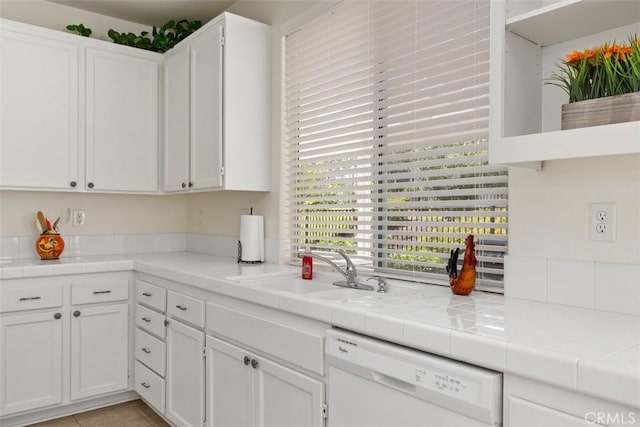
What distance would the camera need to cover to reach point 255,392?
1.91 metres

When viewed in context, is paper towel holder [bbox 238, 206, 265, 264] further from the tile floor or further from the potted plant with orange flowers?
the potted plant with orange flowers

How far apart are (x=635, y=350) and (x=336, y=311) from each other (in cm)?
81

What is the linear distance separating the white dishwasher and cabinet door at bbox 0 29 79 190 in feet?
7.77

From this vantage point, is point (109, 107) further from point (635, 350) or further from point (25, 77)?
point (635, 350)

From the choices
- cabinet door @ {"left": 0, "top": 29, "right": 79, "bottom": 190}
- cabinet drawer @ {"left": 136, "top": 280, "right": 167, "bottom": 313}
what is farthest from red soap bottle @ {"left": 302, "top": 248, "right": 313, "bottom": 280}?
cabinet door @ {"left": 0, "top": 29, "right": 79, "bottom": 190}

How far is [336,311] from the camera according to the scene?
1538 mm

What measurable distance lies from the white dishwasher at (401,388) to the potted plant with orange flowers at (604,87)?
2.44 ft

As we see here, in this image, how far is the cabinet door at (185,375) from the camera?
7.55 feet

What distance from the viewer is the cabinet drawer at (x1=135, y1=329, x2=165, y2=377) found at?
2670 mm

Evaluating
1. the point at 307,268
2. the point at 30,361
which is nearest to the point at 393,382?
the point at 307,268

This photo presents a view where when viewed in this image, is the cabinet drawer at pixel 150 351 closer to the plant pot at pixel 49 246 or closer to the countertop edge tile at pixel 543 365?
the plant pot at pixel 49 246

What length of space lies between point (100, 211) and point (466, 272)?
2.80 metres

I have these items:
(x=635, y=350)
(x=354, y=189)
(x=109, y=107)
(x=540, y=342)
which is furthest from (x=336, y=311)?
(x=109, y=107)

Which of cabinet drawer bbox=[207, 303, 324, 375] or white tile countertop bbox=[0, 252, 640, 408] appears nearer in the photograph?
white tile countertop bbox=[0, 252, 640, 408]
